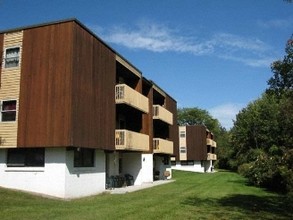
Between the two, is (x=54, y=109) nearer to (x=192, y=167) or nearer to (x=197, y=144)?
(x=197, y=144)

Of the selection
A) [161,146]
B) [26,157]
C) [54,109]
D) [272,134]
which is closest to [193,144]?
[161,146]

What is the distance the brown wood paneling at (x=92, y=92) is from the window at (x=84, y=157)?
Result: 0.68 metres

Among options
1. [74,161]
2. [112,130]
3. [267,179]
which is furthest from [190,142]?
[74,161]

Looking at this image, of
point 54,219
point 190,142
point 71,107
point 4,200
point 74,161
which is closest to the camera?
point 54,219

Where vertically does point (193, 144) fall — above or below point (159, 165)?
above

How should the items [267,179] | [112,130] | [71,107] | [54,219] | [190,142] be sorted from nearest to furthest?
[54,219] < [71,107] < [112,130] < [267,179] < [190,142]

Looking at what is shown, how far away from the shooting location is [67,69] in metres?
21.6

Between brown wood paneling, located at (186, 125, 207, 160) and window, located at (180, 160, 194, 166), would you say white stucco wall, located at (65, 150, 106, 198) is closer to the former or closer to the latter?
brown wood paneling, located at (186, 125, 207, 160)

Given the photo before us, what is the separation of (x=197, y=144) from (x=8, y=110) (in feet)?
179

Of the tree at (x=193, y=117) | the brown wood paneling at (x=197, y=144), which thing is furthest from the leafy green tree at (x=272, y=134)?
the tree at (x=193, y=117)

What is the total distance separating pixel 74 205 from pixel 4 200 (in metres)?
2.89

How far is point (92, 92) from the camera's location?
942 inches

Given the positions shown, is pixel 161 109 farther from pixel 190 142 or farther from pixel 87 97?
pixel 190 142

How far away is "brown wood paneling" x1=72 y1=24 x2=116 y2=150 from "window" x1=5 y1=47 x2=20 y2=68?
3680mm
